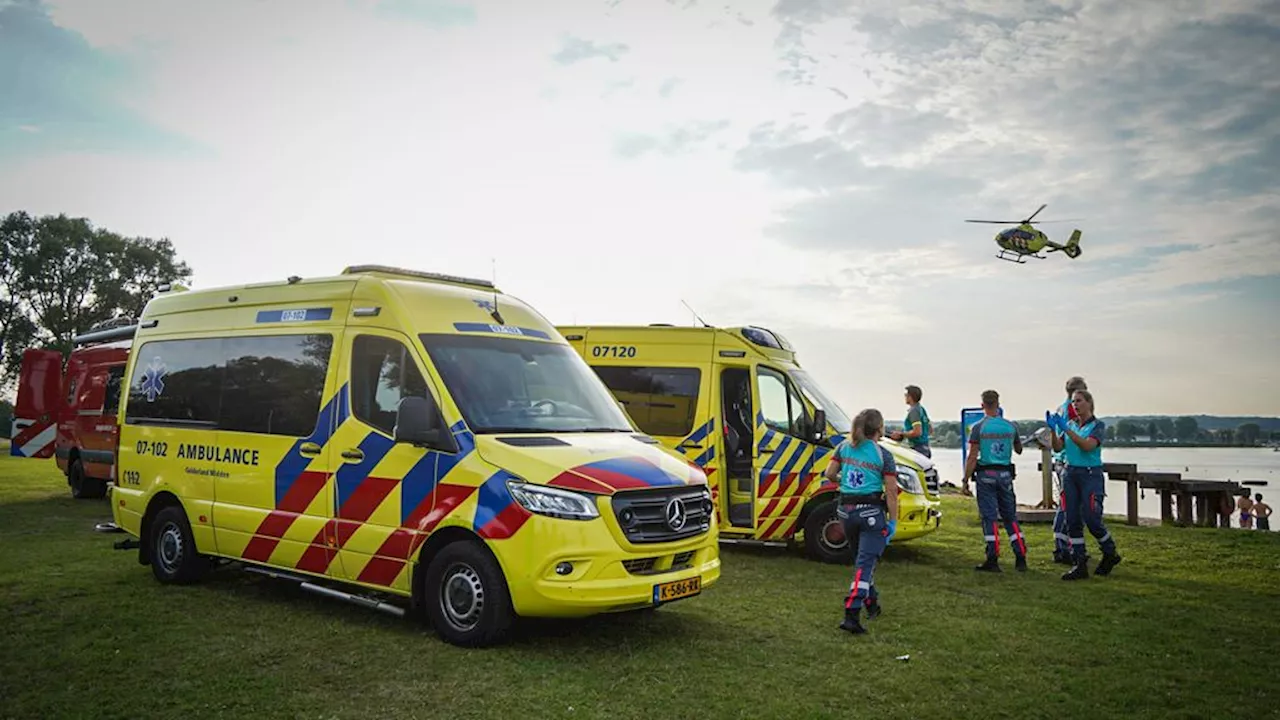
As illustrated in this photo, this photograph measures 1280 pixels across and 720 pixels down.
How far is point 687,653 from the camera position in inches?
258

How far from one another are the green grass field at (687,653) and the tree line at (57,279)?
4122 centimetres

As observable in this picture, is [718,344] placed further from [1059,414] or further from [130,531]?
[130,531]

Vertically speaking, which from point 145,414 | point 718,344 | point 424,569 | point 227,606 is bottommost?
point 227,606

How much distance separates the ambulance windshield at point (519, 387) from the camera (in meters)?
6.86

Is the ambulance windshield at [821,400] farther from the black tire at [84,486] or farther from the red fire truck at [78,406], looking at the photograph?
the black tire at [84,486]

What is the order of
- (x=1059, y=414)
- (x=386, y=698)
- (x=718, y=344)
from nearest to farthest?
(x=386, y=698) → (x=1059, y=414) → (x=718, y=344)

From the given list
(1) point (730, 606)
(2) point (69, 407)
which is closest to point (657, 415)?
(1) point (730, 606)

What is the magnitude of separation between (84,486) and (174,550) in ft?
32.6

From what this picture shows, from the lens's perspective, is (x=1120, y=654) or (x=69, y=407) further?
(x=69, y=407)

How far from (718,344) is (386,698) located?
6739mm

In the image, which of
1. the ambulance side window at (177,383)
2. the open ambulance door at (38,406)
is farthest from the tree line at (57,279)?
the ambulance side window at (177,383)

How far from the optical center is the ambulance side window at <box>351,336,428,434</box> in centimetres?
707

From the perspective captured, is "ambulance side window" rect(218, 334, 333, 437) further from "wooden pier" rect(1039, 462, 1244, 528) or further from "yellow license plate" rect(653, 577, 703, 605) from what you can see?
"wooden pier" rect(1039, 462, 1244, 528)

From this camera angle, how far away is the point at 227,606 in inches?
312
